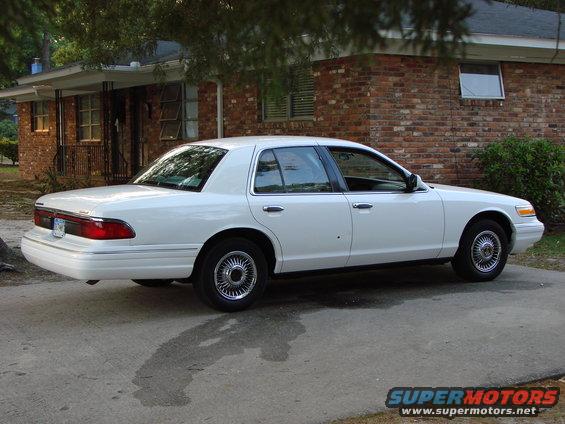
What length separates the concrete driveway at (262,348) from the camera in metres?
4.48

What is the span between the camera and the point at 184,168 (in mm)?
6992

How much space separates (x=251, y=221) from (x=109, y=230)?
1.28m

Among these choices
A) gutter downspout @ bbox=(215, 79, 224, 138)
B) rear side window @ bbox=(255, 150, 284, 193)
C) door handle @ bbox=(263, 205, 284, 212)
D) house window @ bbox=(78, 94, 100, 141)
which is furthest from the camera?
house window @ bbox=(78, 94, 100, 141)

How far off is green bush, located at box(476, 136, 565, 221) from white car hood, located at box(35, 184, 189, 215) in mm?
7136

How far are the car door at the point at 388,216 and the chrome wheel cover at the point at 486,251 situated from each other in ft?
1.91

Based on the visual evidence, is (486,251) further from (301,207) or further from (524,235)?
(301,207)

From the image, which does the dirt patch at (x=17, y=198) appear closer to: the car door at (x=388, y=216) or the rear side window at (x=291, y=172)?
the rear side window at (x=291, y=172)

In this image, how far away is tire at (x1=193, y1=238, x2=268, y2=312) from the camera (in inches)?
253

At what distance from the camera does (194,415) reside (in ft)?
14.0

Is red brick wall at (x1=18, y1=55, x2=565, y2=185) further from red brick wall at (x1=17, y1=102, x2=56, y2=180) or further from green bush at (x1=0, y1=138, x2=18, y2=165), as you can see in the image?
green bush at (x1=0, y1=138, x2=18, y2=165)

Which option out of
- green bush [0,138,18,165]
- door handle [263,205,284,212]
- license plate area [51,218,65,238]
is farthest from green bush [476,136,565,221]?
green bush [0,138,18,165]

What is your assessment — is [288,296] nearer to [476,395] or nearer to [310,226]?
[310,226]

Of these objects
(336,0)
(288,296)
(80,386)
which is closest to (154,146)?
(288,296)

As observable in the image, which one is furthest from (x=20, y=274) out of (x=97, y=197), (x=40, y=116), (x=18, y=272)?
(x=40, y=116)
